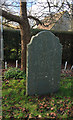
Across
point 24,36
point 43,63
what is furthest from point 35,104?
point 24,36

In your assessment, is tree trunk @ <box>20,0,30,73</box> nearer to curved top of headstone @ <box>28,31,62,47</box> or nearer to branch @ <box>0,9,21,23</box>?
branch @ <box>0,9,21,23</box>

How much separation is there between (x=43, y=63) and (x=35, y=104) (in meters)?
1.17

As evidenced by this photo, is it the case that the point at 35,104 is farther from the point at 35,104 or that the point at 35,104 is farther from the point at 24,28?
the point at 24,28

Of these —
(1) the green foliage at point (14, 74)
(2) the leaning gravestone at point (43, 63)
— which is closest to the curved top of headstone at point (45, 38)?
(2) the leaning gravestone at point (43, 63)

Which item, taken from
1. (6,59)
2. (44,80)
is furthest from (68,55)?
(44,80)

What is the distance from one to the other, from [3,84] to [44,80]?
5.16 feet

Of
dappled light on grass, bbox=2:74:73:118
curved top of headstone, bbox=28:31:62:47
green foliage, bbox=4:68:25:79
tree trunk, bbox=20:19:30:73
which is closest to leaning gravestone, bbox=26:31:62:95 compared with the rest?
curved top of headstone, bbox=28:31:62:47

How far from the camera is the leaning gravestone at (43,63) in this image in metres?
2.80

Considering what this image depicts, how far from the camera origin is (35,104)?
9.00 feet

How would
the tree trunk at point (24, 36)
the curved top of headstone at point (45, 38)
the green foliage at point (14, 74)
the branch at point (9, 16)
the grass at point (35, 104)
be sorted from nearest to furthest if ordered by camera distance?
1. the grass at point (35, 104)
2. the curved top of headstone at point (45, 38)
3. the branch at point (9, 16)
4. the green foliage at point (14, 74)
5. the tree trunk at point (24, 36)

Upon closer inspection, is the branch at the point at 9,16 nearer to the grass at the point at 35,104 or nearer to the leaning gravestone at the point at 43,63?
the leaning gravestone at the point at 43,63

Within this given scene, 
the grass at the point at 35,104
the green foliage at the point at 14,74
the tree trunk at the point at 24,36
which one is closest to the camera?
the grass at the point at 35,104

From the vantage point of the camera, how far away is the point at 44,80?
3.04m

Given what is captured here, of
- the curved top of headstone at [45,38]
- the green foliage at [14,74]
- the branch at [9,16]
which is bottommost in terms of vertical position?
the green foliage at [14,74]
